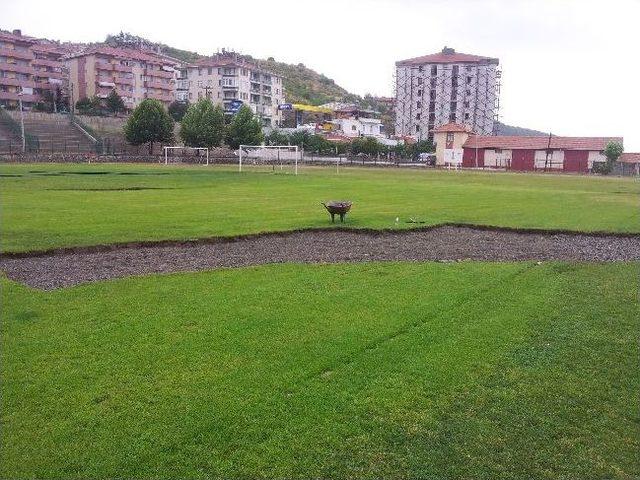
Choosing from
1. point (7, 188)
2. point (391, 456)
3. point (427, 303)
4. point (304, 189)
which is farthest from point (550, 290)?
point (7, 188)

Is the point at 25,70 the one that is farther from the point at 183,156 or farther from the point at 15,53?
the point at 183,156

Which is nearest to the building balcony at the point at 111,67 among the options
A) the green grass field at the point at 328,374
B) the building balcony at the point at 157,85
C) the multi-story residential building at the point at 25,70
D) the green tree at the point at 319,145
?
the building balcony at the point at 157,85

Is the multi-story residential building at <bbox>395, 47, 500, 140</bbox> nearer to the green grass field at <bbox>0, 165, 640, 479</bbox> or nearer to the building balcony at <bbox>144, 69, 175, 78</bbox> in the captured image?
the building balcony at <bbox>144, 69, 175, 78</bbox>

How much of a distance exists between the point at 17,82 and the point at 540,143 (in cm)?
9352

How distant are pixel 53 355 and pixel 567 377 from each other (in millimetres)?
6425

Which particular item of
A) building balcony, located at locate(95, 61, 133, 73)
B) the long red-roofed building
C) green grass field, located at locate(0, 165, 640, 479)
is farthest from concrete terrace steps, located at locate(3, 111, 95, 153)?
green grass field, located at locate(0, 165, 640, 479)

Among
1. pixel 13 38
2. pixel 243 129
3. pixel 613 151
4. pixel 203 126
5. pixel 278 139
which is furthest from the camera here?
pixel 278 139

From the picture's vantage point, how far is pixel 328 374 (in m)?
6.98

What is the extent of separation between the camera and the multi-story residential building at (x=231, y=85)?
5295 inches

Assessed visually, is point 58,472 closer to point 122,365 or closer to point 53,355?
point 122,365

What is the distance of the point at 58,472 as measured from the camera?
5.02 metres

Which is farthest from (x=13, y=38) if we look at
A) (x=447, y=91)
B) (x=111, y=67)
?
(x=447, y=91)

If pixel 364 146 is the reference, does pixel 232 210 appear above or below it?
below

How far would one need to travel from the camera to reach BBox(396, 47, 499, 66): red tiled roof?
13800 cm
